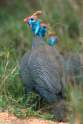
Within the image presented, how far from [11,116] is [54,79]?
61 centimetres

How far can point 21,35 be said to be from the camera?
9.44 m

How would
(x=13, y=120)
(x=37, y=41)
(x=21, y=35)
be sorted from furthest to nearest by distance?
(x=21, y=35)
(x=37, y=41)
(x=13, y=120)

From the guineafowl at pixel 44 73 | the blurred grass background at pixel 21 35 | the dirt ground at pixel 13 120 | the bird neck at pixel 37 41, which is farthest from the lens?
the bird neck at pixel 37 41

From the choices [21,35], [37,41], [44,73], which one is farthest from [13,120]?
[21,35]

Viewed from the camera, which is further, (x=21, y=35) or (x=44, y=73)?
(x=21, y=35)

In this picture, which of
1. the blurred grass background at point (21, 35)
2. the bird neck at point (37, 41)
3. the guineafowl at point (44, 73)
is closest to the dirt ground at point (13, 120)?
the blurred grass background at point (21, 35)

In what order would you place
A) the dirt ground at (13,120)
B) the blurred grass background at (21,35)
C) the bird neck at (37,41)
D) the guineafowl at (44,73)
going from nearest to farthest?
the dirt ground at (13,120)
the guineafowl at (44,73)
the blurred grass background at (21,35)
the bird neck at (37,41)

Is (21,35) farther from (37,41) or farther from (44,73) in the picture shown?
(44,73)

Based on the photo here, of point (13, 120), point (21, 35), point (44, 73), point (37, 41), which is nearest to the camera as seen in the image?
point (13, 120)

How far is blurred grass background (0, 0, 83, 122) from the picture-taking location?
22.1ft

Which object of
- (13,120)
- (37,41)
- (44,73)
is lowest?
(13,120)

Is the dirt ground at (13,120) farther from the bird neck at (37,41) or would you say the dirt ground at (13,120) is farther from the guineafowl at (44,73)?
the bird neck at (37,41)

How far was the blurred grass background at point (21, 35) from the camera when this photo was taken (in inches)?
265

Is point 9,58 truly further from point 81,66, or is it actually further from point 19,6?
point 19,6
